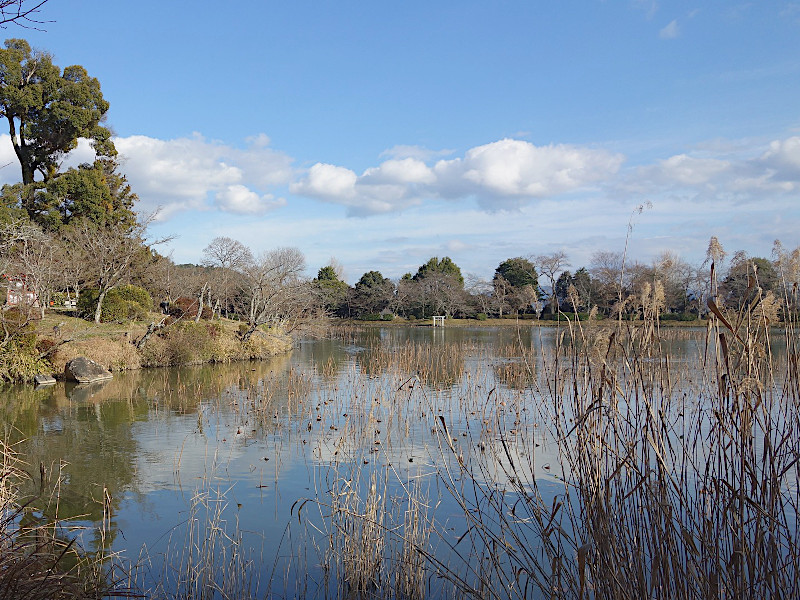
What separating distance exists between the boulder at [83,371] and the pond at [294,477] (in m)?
0.56

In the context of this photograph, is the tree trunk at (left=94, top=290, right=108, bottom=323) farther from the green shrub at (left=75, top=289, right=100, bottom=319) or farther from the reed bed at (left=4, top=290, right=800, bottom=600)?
the reed bed at (left=4, top=290, right=800, bottom=600)

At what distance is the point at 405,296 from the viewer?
48.9 m

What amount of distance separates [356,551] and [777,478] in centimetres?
294

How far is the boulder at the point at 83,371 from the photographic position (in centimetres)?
1505

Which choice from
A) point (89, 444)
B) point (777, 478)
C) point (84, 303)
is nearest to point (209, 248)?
point (84, 303)

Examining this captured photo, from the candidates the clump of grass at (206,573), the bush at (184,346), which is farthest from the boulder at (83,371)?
the clump of grass at (206,573)

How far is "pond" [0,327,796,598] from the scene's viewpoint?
4379mm

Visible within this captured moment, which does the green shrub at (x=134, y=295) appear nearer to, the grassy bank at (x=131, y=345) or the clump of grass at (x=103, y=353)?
the grassy bank at (x=131, y=345)

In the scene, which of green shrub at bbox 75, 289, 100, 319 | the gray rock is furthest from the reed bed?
green shrub at bbox 75, 289, 100, 319

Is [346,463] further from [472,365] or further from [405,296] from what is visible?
[405,296]

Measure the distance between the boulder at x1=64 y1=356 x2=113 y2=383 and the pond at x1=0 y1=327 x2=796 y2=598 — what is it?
563 mm

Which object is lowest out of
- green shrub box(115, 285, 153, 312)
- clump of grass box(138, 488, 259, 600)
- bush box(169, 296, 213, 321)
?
clump of grass box(138, 488, 259, 600)

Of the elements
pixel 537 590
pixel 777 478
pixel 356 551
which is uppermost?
pixel 777 478

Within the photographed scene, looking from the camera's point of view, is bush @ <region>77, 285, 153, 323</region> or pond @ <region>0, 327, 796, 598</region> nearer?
pond @ <region>0, 327, 796, 598</region>
